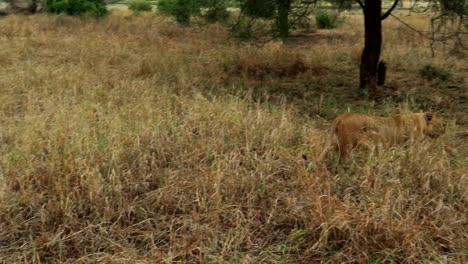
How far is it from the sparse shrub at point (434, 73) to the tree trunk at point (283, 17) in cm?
296

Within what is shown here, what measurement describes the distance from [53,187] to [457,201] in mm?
2986

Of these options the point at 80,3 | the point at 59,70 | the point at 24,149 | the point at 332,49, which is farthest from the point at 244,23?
the point at 80,3

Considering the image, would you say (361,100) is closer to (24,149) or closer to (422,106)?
(422,106)

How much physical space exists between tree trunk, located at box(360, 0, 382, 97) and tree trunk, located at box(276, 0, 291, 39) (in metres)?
1.35

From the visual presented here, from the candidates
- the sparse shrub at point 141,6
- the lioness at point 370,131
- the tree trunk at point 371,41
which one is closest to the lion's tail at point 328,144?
the lioness at point 370,131

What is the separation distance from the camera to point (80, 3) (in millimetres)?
24031

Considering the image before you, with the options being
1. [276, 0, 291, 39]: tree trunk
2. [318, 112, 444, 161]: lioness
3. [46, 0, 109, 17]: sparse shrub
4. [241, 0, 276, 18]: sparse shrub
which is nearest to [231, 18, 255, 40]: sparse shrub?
[241, 0, 276, 18]: sparse shrub

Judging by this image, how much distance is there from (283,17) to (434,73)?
3.30m

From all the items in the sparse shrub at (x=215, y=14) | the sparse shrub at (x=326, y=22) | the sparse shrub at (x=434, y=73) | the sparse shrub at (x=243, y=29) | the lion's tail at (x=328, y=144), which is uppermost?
the sparse shrub at (x=215, y=14)

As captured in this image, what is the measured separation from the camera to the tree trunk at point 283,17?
8398mm

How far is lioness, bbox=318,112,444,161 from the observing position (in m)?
4.47

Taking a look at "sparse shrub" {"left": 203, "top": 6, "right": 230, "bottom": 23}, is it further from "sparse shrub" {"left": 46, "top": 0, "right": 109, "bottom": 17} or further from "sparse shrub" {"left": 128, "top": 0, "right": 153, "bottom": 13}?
"sparse shrub" {"left": 128, "top": 0, "right": 153, "bottom": 13}

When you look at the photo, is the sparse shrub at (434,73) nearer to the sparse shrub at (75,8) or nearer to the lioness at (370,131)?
the lioness at (370,131)

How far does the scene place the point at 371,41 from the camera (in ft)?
29.0
